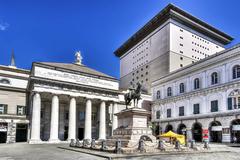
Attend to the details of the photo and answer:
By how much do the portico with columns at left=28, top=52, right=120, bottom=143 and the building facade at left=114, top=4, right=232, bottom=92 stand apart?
2719 cm

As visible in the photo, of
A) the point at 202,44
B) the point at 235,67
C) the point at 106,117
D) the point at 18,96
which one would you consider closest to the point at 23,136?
the point at 18,96

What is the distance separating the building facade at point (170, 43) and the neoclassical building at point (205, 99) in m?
19.7

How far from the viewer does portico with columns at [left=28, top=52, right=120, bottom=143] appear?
48750mm

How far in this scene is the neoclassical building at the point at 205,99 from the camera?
1753 inches

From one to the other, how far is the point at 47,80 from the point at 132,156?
34.1 metres

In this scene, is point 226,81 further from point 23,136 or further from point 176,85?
point 23,136

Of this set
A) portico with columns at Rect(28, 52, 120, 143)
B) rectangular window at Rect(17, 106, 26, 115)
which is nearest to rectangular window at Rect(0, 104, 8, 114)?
rectangular window at Rect(17, 106, 26, 115)

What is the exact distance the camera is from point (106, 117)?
62250 millimetres

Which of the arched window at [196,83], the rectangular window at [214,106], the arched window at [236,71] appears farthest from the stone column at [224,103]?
the arched window at [196,83]

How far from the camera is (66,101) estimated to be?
58656 millimetres

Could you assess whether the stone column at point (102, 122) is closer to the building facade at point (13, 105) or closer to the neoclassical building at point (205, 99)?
the neoclassical building at point (205, 99)

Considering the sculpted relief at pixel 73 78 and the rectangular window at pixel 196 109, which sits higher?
the sculpted relief at pixel 73 78

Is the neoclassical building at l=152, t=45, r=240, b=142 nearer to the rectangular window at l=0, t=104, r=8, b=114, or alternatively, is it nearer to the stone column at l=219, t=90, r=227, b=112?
the stone column at l=219, t=90, r=227, b=112

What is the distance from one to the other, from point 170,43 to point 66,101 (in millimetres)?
39110
